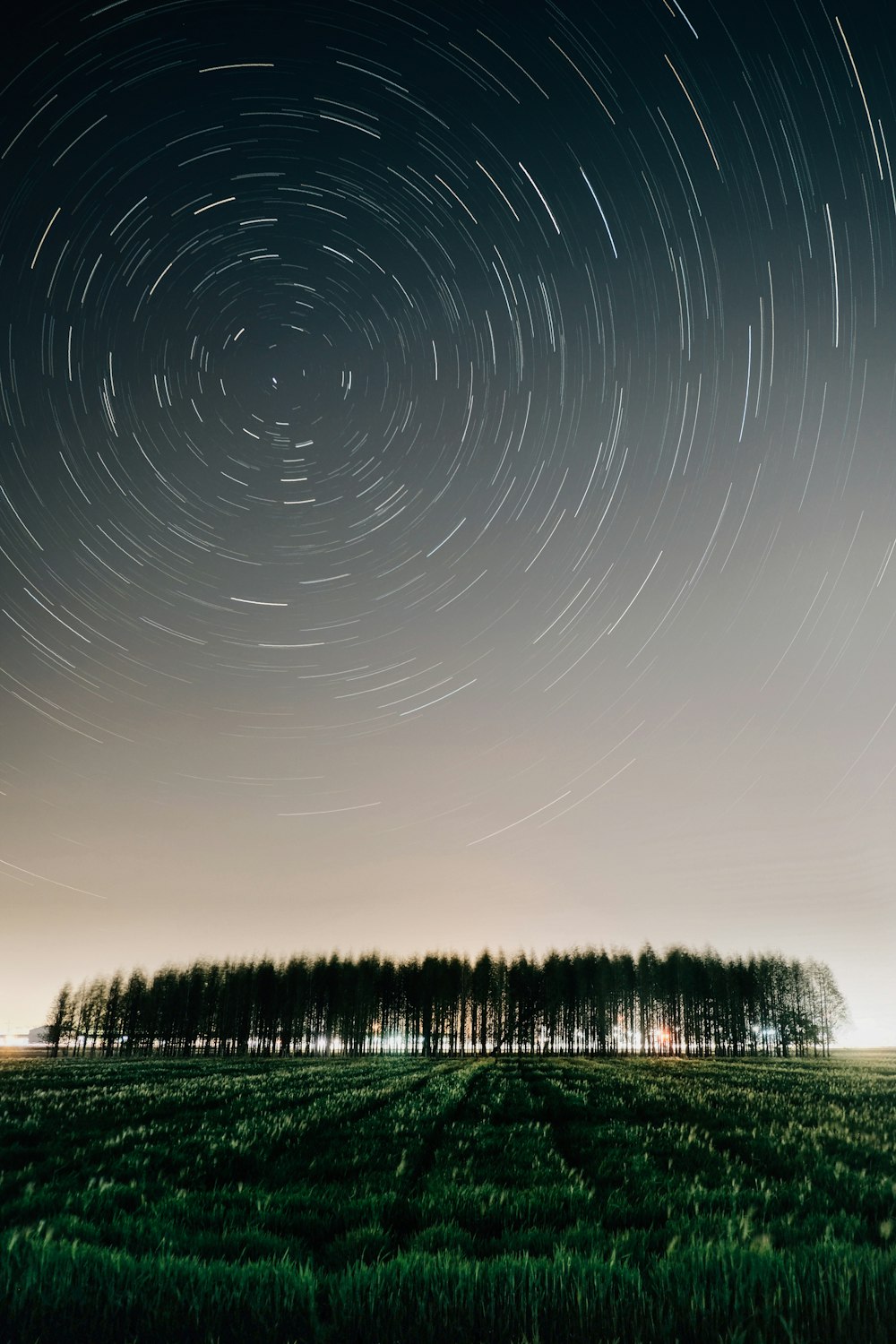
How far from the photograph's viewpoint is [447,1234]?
23.6 ft

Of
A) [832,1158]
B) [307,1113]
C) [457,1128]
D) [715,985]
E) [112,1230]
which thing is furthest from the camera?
[715,985]

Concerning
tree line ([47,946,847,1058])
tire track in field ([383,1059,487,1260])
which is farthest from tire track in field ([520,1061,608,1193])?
tree line ([47,946,847,1058])

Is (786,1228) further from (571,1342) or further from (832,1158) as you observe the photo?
(832,1158)

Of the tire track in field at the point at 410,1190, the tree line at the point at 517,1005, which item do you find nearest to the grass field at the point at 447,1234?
the tire track in field at the point at 410,1190

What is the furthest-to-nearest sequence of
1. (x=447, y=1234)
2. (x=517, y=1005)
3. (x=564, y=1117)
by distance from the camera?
(x=517, y=1005)
(x=564, y=1117)
(x=447, y=1234)

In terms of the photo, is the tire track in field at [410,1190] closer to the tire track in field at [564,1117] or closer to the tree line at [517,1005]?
the tire track in field at [564,1117]

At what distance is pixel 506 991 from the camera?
123 metres

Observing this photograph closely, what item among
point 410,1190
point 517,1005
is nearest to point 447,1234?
point 410,1190

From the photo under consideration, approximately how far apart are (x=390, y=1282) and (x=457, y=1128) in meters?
11.7

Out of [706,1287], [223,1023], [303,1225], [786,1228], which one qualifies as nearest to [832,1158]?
[786,1228]

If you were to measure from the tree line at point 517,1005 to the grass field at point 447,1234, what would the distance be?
370 feet

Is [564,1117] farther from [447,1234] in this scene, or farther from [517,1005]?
[517,1005]

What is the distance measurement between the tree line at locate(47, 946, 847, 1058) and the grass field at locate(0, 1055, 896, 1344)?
4443 inches

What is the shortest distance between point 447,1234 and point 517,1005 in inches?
4988
